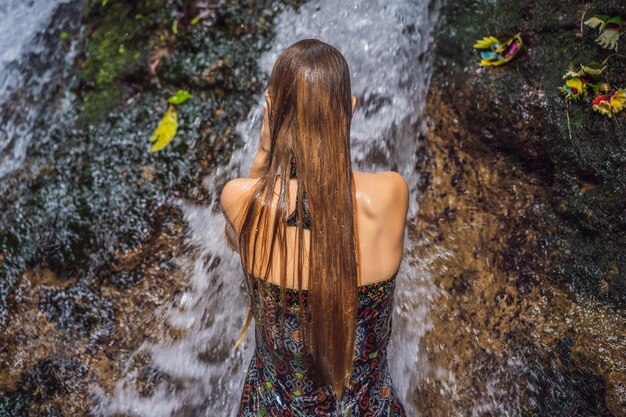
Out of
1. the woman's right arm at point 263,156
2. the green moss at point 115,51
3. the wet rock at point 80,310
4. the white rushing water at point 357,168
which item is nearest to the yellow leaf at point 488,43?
the white rushing water at point 357,168

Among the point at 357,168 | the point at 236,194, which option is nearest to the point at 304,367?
the point at 236,194

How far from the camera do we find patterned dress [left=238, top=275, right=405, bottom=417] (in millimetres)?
1775

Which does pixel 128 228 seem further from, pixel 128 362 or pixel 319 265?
pixel 319 265

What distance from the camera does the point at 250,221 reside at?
1.72 metres

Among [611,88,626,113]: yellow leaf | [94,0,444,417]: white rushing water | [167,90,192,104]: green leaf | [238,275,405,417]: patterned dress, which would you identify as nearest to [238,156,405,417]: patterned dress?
[238,275,405,417]: patterned dress

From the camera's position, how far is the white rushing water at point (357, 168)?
2.99 meters

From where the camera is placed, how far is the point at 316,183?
5.25 ft

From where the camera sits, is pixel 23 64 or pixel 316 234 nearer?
pixel 316 234

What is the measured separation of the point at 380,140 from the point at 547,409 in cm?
178

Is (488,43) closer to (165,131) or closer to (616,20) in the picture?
(616,20)

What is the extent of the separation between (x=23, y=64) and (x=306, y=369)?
12.5 ft

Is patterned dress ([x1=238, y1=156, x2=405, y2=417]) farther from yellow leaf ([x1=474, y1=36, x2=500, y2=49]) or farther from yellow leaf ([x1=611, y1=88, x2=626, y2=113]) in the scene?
yellow leaf ([x1=474, y1=36, x2=500, y2=49])

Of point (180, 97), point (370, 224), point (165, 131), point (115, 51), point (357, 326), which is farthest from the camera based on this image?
point (115, 51)

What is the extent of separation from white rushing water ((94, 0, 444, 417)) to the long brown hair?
144cm
